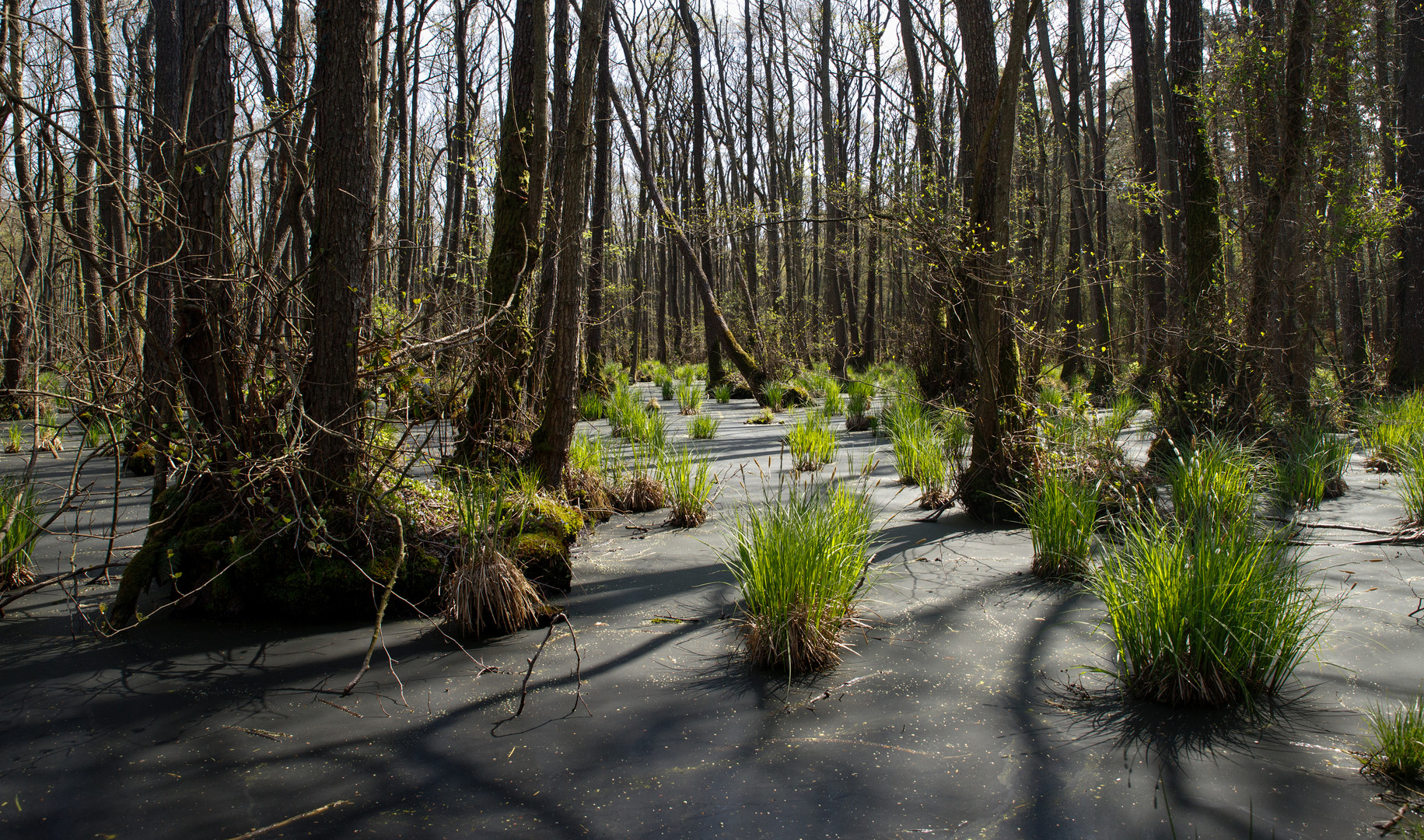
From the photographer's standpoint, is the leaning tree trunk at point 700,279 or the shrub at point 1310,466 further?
the leaning tree trunk at point 700,279

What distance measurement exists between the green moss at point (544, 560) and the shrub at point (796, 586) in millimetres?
1163

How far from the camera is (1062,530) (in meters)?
3.99

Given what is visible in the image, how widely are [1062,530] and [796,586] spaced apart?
1.73m

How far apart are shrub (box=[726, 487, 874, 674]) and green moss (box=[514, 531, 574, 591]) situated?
116 centimetres

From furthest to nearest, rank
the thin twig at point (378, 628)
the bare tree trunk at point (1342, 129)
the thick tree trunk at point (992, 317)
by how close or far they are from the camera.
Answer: the bare tree trunk at point (1342, 129) < the thick tree trunk at point (992, 317) < the thin twig at point (378, 628)

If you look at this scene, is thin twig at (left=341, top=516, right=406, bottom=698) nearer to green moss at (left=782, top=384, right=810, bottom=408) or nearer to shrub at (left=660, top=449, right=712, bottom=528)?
shrub at (left=660, top=449, right=712, bottom=528)

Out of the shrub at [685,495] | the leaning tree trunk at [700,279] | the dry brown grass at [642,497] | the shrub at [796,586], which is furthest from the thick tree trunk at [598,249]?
the shrub at [796,586]

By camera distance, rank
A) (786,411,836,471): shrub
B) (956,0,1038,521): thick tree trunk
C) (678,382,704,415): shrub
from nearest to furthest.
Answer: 1. (956,0,1038,521): thick tree trunk
2. (786,411,836,471): shrub
3. (678,382,704,415): shrub

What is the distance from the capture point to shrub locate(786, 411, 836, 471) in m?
6.50

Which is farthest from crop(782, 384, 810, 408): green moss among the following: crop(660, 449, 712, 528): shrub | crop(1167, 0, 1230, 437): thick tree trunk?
crop(660, 449, 712, 528): shrub

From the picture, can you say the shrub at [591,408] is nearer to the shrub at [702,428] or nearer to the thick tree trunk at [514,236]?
the shrub at [702,428]

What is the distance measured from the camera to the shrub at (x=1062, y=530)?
3.96 metres

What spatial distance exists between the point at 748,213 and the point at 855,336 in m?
11.6

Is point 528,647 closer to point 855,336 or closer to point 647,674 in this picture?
point 647,674
